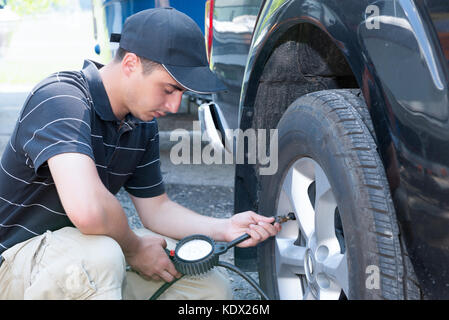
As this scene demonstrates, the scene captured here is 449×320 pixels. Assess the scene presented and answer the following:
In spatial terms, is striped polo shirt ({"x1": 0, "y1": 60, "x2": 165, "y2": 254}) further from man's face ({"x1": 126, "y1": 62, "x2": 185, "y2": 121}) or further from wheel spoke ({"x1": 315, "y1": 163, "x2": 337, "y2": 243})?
wheel spoke ({"x1": 315, "y1": 163, "x2": 337, "y2": 243})

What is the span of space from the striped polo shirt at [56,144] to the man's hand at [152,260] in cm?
25

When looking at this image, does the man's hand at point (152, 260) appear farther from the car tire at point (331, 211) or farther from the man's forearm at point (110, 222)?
the car tire at point (331, 211)

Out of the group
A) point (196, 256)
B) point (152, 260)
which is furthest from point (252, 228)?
point (152, 260)

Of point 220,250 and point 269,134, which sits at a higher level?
point 269,134

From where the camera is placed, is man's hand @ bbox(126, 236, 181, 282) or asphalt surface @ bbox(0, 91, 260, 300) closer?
man's hand @ bbox(126, 236, 181, 282)

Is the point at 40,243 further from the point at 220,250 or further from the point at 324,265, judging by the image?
the point at 324,265

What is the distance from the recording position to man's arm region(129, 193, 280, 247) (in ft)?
6.12

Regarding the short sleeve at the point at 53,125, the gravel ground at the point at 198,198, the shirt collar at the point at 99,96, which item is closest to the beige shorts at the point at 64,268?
the short sleeve at the point at 53,125

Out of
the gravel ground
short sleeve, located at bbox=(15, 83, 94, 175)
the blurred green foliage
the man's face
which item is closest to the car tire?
the man's face

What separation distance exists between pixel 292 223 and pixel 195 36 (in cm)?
74

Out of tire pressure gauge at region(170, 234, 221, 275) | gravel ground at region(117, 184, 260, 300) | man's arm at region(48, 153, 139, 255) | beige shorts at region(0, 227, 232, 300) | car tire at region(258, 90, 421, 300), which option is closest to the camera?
car tire at region(258, 90, 421, 300)

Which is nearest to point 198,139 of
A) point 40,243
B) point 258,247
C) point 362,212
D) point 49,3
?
point 258,247

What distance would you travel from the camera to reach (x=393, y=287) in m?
1.24

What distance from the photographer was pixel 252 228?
1865mm
